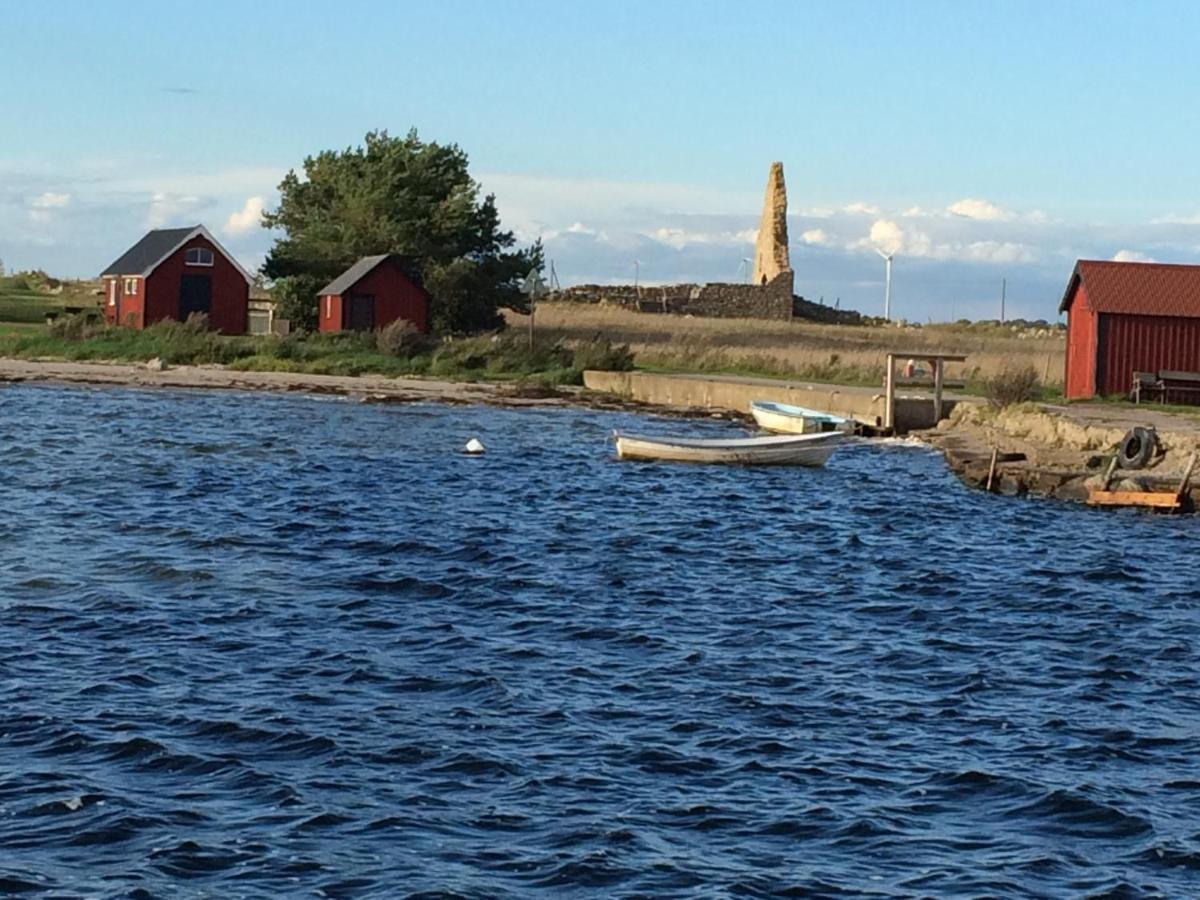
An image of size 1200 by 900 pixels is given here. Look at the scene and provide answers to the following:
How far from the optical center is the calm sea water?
1060 cm

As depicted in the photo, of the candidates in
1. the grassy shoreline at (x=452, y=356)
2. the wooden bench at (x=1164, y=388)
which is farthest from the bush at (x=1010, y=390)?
the grassy shoreline at (x=452, y=356)

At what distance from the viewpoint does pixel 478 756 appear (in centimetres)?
1269

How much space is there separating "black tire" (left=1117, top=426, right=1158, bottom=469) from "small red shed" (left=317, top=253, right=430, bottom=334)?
4004 centimetres

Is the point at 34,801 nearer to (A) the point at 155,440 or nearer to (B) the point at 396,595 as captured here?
(B) the point at 396,595

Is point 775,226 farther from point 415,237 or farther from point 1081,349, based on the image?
point 1081,349

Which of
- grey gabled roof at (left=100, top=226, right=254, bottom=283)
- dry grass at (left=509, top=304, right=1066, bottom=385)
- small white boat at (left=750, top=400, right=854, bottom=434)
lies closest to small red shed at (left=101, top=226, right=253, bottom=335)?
grey gabled roof at (left=100, top=226, right=254, bottom=283)

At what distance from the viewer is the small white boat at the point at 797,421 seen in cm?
4091

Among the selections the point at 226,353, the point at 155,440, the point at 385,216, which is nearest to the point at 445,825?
the point at 155,440

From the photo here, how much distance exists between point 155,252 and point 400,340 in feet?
41.0

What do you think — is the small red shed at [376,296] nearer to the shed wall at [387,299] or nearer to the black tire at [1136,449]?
the shed wall at [387,299]

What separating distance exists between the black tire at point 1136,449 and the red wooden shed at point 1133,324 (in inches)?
458

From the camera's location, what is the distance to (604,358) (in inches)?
2352

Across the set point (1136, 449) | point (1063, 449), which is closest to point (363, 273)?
point (1063, 449)

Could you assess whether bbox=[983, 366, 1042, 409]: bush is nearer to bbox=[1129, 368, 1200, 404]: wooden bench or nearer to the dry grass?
bbox=[1129, 368, 1200, 404]: wooden bench
